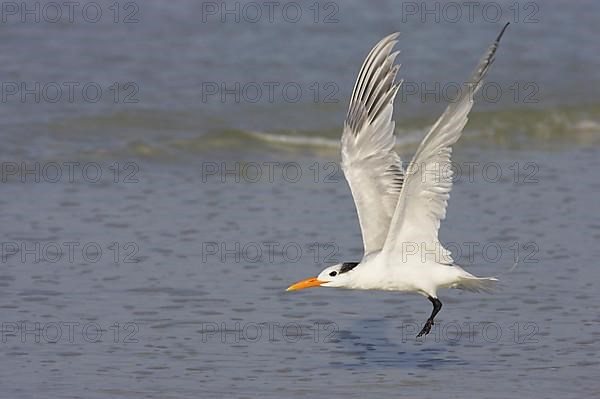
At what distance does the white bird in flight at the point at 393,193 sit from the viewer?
282 inches

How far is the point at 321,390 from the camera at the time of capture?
7496mm

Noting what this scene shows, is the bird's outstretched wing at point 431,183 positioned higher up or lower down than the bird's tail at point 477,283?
higher up

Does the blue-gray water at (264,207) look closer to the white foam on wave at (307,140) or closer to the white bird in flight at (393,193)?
the white foam on wave at (307,140)

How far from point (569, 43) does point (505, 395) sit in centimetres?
1096

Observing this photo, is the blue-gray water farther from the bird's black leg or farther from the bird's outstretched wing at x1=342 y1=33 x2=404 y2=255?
the bird's outstretched wing at x1=342 y1=33 x2=404 y2=255

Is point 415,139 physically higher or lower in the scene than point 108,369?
higher

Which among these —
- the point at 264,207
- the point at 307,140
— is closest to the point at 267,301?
the point at 264,207

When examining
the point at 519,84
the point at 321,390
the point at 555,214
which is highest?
the point at 519,84

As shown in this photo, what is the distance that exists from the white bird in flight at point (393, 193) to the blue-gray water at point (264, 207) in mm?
591

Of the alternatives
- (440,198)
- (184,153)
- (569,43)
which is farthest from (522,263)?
(569,43)

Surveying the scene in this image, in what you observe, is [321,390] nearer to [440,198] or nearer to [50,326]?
[440,198]

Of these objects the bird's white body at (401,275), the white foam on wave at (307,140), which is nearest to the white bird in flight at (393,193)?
the bird's white body at (401,275)

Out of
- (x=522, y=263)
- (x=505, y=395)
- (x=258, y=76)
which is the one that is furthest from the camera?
(x=258, y=76)

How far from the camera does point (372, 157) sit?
8.26m
